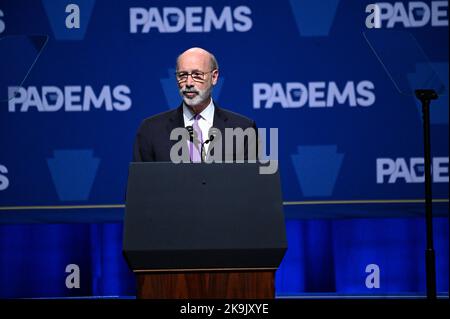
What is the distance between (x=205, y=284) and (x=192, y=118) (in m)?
1.46

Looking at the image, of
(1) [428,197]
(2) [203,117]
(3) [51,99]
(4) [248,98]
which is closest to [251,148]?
(2) [203,117]

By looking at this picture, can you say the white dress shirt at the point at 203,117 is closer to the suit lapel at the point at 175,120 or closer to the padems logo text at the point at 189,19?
the suit lapel at the point at 175,120

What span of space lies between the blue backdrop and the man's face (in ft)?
3.81

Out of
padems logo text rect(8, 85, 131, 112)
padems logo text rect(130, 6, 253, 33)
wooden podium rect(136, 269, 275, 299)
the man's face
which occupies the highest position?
padems logo text rect(130, 6, 253, 33)

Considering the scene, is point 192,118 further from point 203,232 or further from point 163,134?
point 203,232

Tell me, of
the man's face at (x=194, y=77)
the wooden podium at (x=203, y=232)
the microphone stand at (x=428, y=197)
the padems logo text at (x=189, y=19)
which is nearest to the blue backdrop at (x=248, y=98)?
the padems logo text at (x=189, y=19)

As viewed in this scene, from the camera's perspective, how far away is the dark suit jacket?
3625mm

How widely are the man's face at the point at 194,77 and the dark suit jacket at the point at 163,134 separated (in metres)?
0.13

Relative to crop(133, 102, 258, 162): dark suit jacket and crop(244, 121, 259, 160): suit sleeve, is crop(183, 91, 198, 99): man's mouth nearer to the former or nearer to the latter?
crop(133, 102, 258, 162): dark suit jacket

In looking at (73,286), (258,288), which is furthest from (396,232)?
(258,288)

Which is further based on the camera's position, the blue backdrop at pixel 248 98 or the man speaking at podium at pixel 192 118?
the blue backdrop at pixel 248 98

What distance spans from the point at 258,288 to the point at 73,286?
2.74 metres

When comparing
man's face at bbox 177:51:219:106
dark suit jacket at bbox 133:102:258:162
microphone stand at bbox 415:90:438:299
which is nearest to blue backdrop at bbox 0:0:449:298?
microphone stand at bbox 415:90:438:299

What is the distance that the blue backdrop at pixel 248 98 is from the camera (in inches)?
192
